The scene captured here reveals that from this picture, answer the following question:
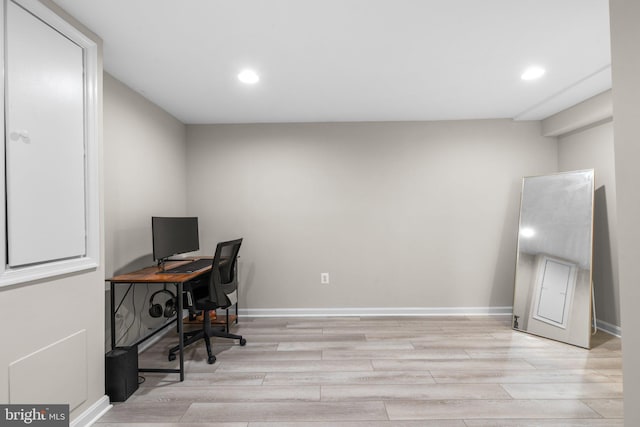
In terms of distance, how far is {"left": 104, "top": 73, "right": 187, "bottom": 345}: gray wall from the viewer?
2.74 metres

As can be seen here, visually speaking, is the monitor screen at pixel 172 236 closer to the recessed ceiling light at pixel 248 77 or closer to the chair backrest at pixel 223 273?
the chair backrest at pixel 223 273

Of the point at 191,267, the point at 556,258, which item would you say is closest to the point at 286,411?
the point at 191,267

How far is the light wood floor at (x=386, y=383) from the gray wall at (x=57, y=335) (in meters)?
0.34

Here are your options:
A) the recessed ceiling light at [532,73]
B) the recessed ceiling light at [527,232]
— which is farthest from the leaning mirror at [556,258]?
the recessed ceiling light at [532,73]

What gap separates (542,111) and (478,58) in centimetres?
177

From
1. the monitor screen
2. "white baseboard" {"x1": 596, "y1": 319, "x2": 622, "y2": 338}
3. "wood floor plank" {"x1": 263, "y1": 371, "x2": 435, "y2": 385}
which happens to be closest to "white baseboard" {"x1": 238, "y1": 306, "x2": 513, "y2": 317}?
"white baseboard" {"x1": 596, "y1": 319, "x2": 622, "y2": 338}

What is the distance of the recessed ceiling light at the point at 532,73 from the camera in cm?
273

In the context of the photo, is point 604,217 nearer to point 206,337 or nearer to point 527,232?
point 527,232

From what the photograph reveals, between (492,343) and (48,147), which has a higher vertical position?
(48,147)

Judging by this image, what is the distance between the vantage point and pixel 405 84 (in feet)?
9.91

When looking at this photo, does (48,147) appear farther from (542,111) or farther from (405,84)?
(542,111)

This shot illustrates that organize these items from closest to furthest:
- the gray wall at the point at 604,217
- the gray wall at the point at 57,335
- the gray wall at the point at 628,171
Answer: the gray wall at the point at 628,171 → the gray wall at the point at 57,335 → the gray wall at the point at 604,217

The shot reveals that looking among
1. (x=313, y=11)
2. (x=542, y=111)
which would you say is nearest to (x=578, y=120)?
(x=542, y=111)

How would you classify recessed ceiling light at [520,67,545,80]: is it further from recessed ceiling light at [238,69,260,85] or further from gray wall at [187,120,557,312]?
recessed ceiling light at [238,69,260,85]
